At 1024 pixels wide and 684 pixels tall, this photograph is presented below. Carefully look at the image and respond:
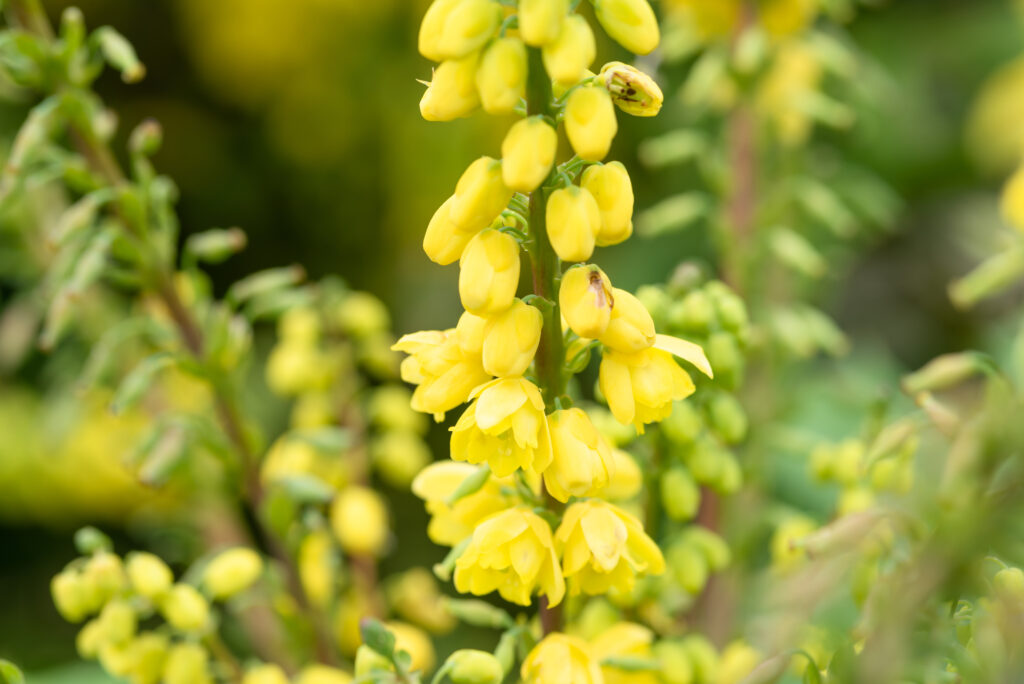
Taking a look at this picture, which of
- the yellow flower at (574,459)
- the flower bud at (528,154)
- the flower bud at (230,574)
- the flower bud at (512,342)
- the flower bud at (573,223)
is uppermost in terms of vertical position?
the flower bud at (528,154)

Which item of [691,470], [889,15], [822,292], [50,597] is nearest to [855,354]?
[822,292]

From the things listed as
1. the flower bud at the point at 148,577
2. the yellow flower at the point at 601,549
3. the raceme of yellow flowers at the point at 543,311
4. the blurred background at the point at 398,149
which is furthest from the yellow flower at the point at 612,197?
the blurred background at the point at 398,149

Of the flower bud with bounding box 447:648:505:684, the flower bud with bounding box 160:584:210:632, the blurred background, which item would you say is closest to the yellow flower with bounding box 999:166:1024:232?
the flower bud with bounding box 447:648:505:684

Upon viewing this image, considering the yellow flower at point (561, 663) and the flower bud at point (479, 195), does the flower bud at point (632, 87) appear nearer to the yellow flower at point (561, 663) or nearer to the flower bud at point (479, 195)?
the flower bud at point (479, 195)

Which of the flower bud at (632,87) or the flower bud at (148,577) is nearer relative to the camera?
the flower bud at (632,87)

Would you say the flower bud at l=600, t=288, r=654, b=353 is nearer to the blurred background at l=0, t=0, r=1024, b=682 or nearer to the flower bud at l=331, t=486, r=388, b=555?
the flower bud at l=331, t=486, r=388, b=555

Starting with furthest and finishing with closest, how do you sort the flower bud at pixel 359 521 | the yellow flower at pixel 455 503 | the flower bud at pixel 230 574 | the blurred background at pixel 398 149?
the blurred background at pixel 398 149 < the flower bud at pixel 359 521 < the flower bud at pixel 230 574 < the yellow flower at pixel 455 503

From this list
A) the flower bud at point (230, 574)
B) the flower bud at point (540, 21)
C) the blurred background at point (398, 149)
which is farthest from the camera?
the blurred background at point (398, 149)

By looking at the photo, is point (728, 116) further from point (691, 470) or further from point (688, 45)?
point (691, 470)
